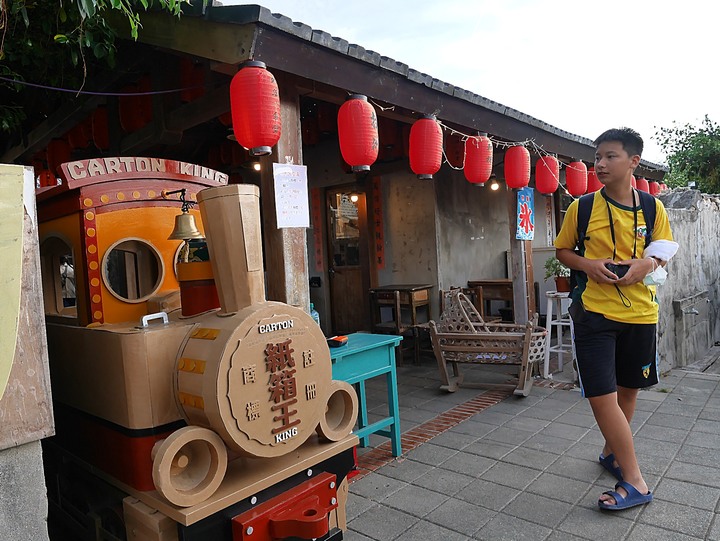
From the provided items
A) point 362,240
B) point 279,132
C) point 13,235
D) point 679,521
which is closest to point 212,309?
point 13,235

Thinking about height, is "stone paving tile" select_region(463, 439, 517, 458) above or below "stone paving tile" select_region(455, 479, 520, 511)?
below

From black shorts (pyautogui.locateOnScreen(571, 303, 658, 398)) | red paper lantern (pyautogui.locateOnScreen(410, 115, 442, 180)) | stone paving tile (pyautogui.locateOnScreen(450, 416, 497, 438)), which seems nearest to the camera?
black shorts (pyautogui.locateOnScreen(571, 303, 658, 398))

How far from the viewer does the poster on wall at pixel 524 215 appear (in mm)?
6969

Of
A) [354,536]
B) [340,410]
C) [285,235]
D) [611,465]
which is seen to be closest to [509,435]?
[611,465]

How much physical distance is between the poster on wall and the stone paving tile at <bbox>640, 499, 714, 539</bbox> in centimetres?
437

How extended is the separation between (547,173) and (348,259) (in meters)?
3.91

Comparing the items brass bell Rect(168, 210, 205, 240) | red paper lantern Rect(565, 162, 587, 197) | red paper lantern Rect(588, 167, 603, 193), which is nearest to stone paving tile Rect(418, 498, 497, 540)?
brass bell Rect(168, 210, 205, 240)

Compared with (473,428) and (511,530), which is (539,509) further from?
(473,428)

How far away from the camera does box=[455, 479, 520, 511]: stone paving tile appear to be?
3.33 m

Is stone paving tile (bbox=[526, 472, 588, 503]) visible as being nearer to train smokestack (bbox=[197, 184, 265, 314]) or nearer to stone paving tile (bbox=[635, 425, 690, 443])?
stone paving tile (bbox=[635, 425, 690, 443])

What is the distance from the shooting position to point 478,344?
229 inches

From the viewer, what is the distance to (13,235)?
5.84 ft

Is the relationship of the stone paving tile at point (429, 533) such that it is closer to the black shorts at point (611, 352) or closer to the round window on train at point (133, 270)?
the black shorts at point (611, 352)

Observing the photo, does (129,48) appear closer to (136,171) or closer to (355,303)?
(136,171)
